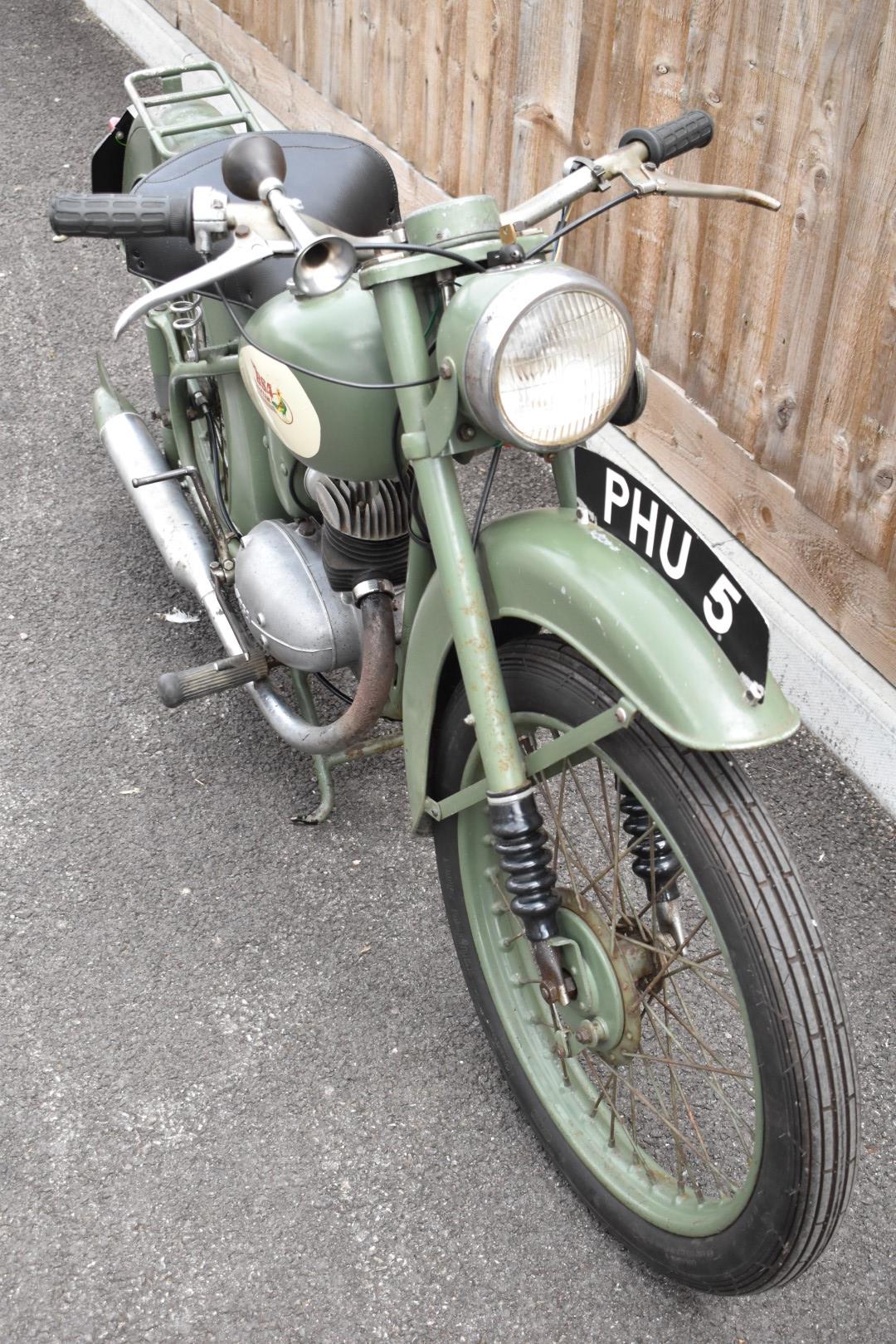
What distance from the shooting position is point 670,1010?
6.73 ft

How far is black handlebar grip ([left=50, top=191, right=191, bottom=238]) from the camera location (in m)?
1.80

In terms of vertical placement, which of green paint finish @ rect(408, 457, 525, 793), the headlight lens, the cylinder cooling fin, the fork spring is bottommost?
the fork spring

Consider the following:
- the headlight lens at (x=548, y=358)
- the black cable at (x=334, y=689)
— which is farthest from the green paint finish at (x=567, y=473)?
the black cable at (x=334, y=689)

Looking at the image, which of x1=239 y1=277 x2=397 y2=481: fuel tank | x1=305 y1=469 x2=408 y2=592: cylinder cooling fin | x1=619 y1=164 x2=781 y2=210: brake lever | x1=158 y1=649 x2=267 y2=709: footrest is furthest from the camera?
x1=158 y1=649 x2=267 y2=709: footrest

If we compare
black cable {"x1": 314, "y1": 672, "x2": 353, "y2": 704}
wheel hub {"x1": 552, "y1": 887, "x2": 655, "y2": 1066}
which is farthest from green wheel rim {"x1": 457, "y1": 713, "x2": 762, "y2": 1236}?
black cable {"x1": 314, "y1": 672, "x2": 353, "y2": 704}

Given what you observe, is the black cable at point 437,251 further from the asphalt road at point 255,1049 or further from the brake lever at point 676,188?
the asphalt road at point 255,1049

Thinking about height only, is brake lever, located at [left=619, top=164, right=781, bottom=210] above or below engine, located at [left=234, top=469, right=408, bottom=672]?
above

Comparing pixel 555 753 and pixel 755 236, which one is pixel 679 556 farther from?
pixel 755 236

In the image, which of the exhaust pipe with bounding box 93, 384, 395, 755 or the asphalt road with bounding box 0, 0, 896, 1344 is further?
the exhaust pipe with bounding box 93, 384, 395, 755

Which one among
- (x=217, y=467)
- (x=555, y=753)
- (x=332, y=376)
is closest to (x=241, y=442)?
(x=217, y=467)

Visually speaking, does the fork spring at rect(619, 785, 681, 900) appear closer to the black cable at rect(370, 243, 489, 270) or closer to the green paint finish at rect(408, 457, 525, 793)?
the green paint finish at rect(408, 457, 525, 793)

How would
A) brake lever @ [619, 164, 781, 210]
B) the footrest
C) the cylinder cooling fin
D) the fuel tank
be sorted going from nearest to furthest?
1. brake lever @ [619, 164, 781, 210]
2. the fuel tank
3. the cylinder cooling fin
4. the footrest

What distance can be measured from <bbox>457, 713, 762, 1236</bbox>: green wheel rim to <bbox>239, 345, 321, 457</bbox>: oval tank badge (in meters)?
0.52

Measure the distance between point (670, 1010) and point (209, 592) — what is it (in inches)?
53.2
